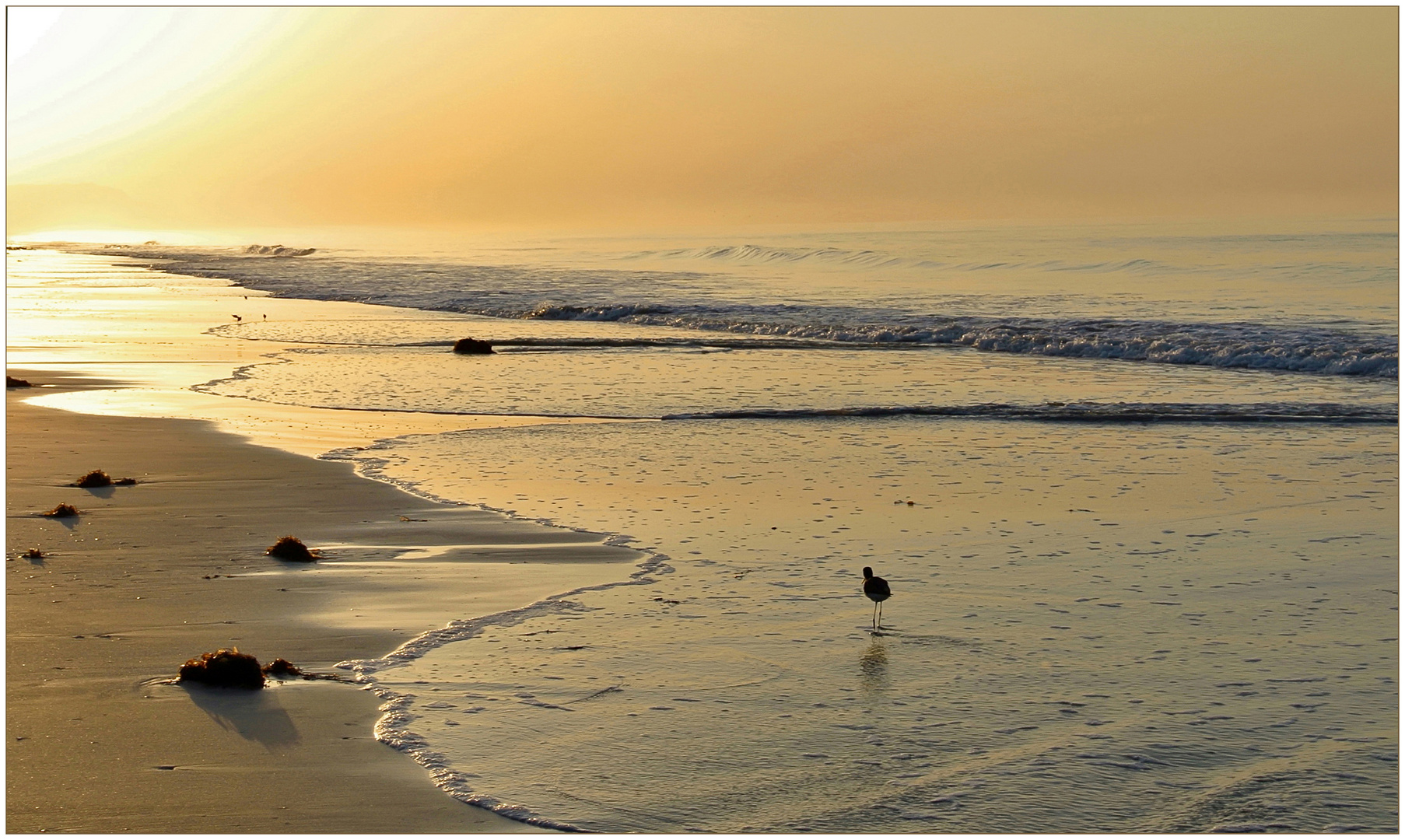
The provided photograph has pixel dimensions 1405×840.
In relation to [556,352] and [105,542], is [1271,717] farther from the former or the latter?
[556,352]

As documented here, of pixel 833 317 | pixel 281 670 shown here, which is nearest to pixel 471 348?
pixel 833 317

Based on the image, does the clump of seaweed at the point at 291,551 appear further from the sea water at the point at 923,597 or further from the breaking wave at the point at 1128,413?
the breaking wave at the point at 1128,413

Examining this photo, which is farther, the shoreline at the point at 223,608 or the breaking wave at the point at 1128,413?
the breaking wave at the point at 1128,413

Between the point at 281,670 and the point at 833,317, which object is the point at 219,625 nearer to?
the point at 281,670

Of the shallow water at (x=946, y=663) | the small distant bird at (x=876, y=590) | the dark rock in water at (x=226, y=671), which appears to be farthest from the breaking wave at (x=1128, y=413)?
the dark rock in water at (x=226, y=671)

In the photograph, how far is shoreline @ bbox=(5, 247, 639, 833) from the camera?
4770 mm

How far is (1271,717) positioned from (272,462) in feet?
29.4

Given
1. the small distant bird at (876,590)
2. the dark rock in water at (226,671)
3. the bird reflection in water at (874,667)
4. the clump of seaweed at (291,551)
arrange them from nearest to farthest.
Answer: the dark rock in water at (226,671), the bird reflection in water at (874,667), the small distant bird at (876,590), the clump of seaweed at (291,551)

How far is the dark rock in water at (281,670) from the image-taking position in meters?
5.99

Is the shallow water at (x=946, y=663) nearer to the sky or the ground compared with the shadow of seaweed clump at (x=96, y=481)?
nearer to the ground

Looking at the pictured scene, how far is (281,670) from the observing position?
5992mm

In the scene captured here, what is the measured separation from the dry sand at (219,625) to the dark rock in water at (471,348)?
1227 cm

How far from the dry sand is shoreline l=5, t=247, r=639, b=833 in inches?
0.5

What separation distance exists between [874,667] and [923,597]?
125 centimetres
